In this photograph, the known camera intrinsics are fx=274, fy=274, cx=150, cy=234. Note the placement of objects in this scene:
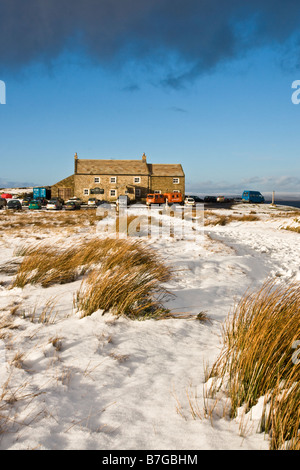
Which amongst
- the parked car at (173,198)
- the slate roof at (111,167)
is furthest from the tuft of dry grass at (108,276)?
A: the slate roof at (111,167)

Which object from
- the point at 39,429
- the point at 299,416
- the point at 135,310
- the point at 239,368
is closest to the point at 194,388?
the point at 239,368

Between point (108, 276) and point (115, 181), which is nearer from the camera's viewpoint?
point (108, 276)

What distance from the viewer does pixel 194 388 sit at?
2443 millimetres

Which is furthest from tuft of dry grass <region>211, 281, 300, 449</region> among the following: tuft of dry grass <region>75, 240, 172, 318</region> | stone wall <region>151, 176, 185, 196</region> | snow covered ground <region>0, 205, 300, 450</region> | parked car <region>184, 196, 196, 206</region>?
stone wall <region>151, 176, 185, 196</region>

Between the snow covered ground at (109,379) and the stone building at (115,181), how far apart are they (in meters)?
45.5

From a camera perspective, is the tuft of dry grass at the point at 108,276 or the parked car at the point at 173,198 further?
the parked car at the point at 173,198

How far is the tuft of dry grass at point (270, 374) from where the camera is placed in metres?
1.86

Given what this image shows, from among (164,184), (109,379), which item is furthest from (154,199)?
(109,379)

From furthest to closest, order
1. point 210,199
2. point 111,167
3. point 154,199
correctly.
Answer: point 210,199
point 111,167
point 154,199

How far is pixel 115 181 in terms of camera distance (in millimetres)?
49219

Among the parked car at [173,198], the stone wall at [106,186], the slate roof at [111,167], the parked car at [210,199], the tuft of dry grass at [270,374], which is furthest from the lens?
the parked car at [210,199]

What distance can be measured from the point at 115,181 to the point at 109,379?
159 feet

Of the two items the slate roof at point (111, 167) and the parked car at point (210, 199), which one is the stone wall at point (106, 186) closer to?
the slate roof at point (111, 167)

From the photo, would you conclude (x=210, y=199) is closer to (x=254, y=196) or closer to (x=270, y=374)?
(x=254, y=196)
